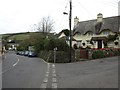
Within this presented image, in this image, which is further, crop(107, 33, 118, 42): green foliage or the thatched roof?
the thatched roof

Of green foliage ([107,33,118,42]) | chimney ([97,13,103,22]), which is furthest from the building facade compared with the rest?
green foliage ([107,33,118,42])

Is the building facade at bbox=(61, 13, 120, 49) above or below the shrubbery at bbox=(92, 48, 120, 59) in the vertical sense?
above

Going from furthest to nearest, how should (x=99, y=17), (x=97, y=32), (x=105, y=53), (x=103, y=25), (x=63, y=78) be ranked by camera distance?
1. (x=99, y=17)
2. (x=97, y=32)
3. (x=103, y=25)
4. (x=105, y=53)
5. (x=63, y=78)

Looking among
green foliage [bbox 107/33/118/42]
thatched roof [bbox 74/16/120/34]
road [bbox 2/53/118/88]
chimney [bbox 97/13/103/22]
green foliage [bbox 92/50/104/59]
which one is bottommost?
road [bbox 2/53/118/88]

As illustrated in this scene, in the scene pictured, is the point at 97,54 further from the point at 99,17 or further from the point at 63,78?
the point at 63,78

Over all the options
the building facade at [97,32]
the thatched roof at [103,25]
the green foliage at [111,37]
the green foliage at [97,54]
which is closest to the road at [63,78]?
the green foliage at [97,54]

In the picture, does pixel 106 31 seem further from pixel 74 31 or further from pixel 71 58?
pixel 71 58

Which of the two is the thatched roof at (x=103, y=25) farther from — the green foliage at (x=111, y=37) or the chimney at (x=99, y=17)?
the green foliage at (x=111, y=37)

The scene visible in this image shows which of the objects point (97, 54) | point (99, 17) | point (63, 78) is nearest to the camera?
point (63, 78)

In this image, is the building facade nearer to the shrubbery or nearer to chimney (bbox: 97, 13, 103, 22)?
chimney (bbox: 97, 13, 103, 22)

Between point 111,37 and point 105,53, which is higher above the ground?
point 111,37

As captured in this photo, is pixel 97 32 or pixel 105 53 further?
pixel 97 32

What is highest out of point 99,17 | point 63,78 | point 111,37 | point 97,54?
point 99,17

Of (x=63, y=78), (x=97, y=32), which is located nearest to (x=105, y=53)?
(x=97, y=32)
